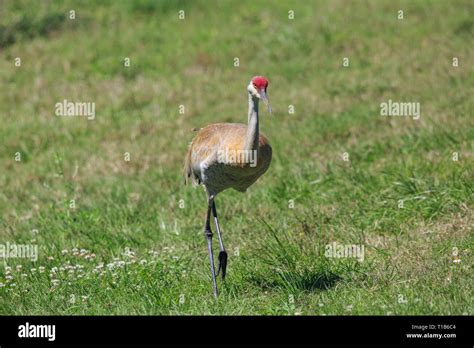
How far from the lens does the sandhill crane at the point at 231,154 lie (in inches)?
270

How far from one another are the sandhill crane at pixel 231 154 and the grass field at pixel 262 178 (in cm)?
66

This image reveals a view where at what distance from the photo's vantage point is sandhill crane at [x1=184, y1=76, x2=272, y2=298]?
270 inches

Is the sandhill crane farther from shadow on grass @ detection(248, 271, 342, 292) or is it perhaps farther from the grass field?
the grass field

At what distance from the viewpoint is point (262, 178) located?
10398 millimetres

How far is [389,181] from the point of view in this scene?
358 inches

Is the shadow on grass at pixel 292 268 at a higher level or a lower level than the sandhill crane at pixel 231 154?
lower

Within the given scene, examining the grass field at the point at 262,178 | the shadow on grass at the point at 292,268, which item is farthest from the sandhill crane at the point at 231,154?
the grass field at the point at 262,178

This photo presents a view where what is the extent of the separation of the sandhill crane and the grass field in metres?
0.66

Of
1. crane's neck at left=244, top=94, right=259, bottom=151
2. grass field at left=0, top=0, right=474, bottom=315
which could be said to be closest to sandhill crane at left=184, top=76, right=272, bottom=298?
crane's neck at left=244, top=94, right=259, bottom=151

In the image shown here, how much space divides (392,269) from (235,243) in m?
2.05

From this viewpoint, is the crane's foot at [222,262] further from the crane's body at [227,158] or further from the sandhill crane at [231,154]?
the crane's body at [227,158]

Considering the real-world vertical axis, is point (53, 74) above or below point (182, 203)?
above

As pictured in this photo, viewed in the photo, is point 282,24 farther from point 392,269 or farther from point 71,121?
point 392,269
